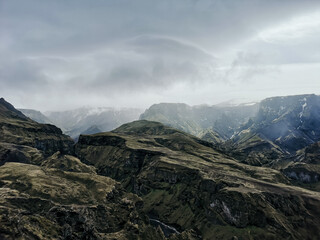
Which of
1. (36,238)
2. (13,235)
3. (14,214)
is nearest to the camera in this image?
(13,235)

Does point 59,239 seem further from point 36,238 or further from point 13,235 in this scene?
point 13,235

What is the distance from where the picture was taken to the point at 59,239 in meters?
198

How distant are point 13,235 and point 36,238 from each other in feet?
54.5

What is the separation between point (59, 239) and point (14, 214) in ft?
125

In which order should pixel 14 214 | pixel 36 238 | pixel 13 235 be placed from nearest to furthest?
pixel 13 235 → pixel 36 238 → pixel 14 214

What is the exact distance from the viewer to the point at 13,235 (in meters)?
170

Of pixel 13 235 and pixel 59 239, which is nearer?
pixel 13 235

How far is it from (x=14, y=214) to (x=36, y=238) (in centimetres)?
2792

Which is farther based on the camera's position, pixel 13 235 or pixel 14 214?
pixel 14 214

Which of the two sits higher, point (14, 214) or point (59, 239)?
point (14, 214)

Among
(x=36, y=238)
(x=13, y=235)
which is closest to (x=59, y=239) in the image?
(x=36, y=238)

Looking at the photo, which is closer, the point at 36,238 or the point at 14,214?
the point at 36,238

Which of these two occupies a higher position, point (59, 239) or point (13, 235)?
point (13, 235)

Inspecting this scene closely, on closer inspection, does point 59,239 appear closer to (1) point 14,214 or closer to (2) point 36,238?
(2) point 36,238
